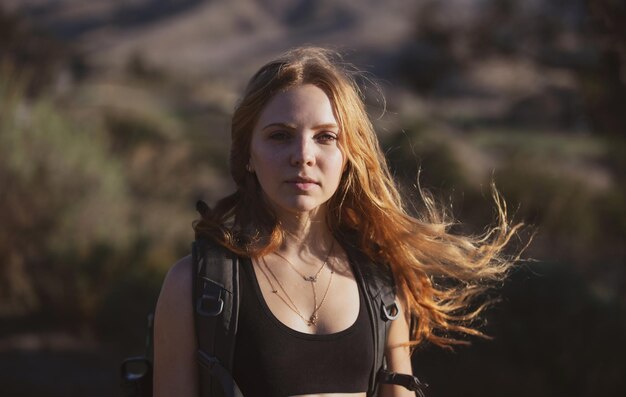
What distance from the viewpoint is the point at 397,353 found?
2457 millimetres

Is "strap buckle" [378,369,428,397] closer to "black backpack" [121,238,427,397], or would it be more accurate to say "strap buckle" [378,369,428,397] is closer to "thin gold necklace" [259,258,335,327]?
"black backpack" [121,238,427,397]

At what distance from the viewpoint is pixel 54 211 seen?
8.00 metres

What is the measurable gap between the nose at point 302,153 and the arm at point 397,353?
0.52 m

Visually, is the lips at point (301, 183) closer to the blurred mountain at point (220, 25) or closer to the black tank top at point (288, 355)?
the black tank top at point (288, 355)

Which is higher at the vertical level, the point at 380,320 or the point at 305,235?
the point at 305,235

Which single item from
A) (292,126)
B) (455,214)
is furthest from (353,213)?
(455,214)

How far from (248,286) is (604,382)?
340 cm

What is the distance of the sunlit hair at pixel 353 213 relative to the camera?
239 centimetres

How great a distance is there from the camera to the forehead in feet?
7.64

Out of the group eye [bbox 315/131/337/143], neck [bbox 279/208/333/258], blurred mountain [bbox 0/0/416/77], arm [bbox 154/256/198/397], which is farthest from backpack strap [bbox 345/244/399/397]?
blurred mountain [bbox 0/0/416/77]

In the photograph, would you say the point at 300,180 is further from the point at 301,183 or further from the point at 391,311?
the point at 391,311

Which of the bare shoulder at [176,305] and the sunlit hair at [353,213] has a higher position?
the sunlit hair at [353,213]

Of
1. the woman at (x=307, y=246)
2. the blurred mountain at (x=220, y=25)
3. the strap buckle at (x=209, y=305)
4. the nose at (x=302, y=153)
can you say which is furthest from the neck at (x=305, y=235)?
the blurred mountain at (x=220, y=25)

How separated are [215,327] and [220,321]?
0.02 m
